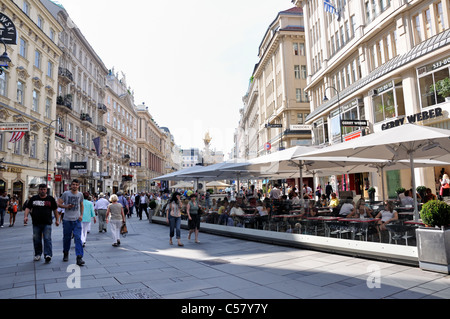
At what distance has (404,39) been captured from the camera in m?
20.2

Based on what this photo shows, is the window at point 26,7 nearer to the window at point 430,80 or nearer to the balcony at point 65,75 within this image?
the balcony at point 65,75

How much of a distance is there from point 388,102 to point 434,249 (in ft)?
62.3

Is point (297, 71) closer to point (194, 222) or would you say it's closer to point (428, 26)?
point (428, 26)

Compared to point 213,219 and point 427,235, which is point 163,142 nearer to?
point 213,219

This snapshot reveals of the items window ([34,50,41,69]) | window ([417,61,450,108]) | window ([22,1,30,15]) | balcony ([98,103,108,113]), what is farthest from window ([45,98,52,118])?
window ([417,61,450,108])

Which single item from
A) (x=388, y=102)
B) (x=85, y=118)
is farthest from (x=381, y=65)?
(x=85, y=118)

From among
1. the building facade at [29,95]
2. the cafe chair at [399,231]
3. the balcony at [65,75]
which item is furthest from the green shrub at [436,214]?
the balcony at [65,75]

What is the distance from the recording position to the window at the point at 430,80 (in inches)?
689

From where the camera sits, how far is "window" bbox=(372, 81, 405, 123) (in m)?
21.0

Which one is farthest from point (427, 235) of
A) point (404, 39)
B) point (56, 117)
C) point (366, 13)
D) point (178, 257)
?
point (56, 117)

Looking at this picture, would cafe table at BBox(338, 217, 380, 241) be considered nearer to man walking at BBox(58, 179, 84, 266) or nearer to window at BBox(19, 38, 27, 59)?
man walking at BBox(58, 179, 84, 266)

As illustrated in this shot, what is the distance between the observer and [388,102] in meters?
22.1

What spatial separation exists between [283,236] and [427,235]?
4.01m

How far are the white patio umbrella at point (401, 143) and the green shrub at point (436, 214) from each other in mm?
1562
